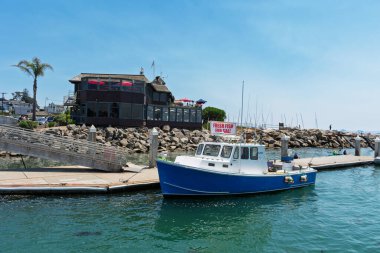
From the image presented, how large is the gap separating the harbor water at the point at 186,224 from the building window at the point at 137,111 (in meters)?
26.3

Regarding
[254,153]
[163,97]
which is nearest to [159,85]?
[163,97]

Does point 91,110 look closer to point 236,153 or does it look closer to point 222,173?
point 236,153

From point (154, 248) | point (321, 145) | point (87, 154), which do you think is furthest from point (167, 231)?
point (321, 145)

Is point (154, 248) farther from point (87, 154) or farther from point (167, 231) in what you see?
point (87, 154)

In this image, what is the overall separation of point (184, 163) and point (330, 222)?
7509mm

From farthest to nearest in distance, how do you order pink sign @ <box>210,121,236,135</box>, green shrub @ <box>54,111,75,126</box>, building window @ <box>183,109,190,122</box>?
building window @ <box>183,109,190,122</box> < green shrub @ <box>54,111,75,126</box> < pink sign @ <box>210,121,236,135</box>

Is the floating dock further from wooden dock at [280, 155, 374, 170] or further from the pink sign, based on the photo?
→ the pink sign

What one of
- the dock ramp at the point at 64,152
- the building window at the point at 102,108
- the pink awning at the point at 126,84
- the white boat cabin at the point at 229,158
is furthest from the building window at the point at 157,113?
the white boat cabin at the point at 229,158

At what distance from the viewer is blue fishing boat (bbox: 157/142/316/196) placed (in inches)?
647

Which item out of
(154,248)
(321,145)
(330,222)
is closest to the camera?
(154,248)

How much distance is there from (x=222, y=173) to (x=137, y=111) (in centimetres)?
2832

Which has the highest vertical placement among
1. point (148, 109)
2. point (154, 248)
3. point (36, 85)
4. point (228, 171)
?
point (36, 85)

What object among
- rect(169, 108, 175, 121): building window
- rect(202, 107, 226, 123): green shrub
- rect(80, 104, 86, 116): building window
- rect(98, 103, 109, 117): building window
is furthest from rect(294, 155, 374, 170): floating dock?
rect(202, 107, 226, 123): green shrub

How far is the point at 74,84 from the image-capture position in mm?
47312
